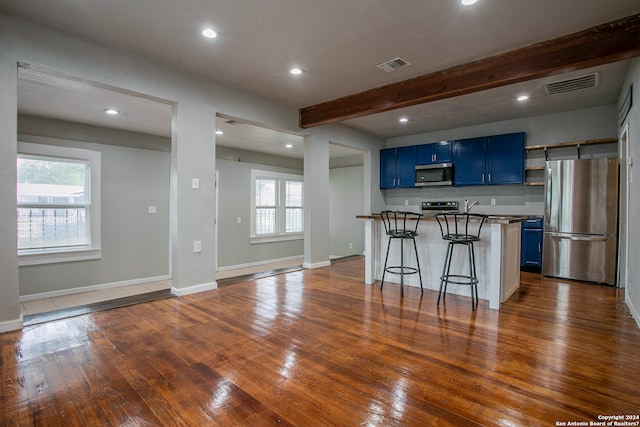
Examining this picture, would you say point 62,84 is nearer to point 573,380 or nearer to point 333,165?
point 573,380

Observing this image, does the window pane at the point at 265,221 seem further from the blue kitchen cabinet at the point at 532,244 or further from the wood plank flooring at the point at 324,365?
the blue kitchen cabinet at the point at 532,244

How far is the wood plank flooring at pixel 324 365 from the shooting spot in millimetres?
1570

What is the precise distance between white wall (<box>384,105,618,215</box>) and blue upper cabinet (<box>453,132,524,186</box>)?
228 millimetres

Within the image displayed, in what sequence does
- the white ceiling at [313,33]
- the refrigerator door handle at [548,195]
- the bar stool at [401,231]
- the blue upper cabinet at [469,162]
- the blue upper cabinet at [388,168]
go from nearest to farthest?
the white ceiling at [313,33] < the bar stool at [401,231] < the refrigerator door handle at [548,195] < the blue upper cabinet at [469,162] < the blue upper cabinet at [388,168]

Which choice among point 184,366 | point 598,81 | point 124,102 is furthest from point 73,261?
point 598,81

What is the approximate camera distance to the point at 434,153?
627cm

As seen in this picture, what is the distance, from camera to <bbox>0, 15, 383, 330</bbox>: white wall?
2.54 m

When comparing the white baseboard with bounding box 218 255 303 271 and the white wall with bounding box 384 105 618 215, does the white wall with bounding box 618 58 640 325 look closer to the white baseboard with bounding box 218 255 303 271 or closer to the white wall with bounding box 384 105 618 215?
the white wall with bounding box 384 105 618 215

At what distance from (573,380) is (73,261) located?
6461 millimetres

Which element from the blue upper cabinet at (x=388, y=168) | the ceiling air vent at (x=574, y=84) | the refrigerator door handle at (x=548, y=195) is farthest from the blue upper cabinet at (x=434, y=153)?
the ceiling air vent at (x=574, y=84)

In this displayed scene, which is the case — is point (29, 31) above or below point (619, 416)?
above

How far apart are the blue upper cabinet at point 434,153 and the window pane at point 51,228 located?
6273 mm

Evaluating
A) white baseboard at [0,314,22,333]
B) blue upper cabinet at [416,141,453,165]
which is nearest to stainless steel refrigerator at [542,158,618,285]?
blue upper cabinet at [416,141,453,165]

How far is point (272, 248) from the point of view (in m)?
8.04
